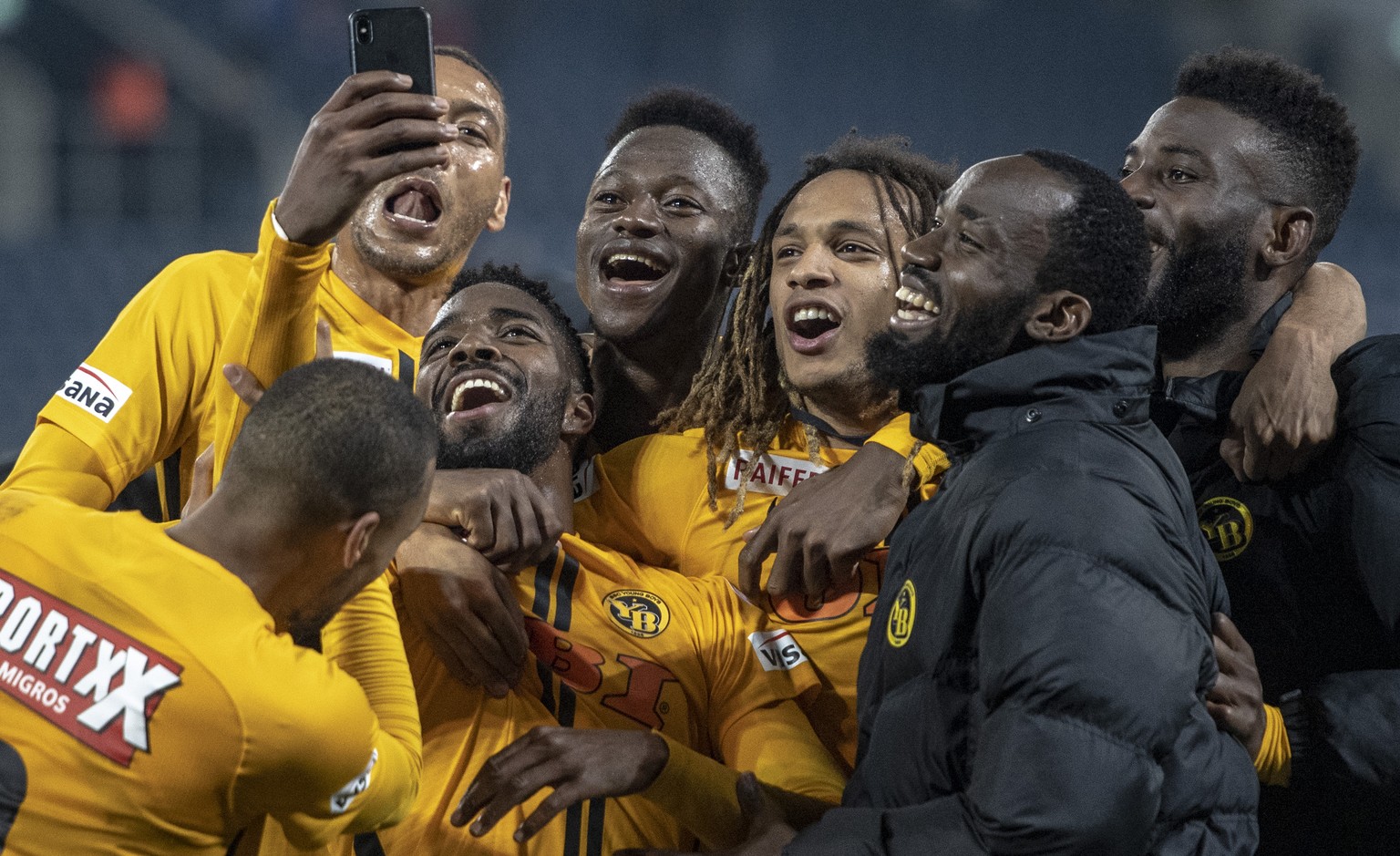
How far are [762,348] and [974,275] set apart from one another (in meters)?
1.18

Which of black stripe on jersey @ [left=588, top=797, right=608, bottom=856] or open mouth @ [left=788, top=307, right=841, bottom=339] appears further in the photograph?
open mouth @ [left=788, top=307, right=841, bottom=339]

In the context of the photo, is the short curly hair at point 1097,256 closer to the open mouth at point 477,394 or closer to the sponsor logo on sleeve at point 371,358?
the open mouth at point 477,394

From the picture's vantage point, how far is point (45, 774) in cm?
167

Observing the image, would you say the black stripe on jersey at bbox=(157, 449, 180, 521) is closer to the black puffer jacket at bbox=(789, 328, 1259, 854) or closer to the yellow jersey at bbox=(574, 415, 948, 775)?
the yellow jersey at bbox=(574, 415, 948, 775)

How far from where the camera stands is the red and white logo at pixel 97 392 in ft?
8.90

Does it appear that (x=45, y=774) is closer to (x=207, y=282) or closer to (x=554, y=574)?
(x=554, y=574)

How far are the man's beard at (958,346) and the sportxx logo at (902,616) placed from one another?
1.01ft

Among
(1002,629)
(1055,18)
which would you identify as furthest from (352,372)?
(1055,18)

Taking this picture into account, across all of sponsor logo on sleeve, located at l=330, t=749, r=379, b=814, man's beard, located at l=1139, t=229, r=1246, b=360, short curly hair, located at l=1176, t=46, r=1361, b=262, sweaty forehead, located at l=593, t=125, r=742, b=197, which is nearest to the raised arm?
man's beard, located at l=1139, t=229, r=1246, b=360

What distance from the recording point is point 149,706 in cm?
166

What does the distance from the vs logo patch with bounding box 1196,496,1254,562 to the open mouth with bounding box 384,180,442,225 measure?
77.4 inches

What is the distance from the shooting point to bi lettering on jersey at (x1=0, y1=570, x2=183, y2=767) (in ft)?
5.46

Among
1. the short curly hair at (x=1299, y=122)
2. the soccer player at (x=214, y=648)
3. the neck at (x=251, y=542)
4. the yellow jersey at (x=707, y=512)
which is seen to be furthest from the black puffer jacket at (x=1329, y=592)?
the neck at (x=251, y=542)

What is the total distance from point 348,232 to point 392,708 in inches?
68.3
